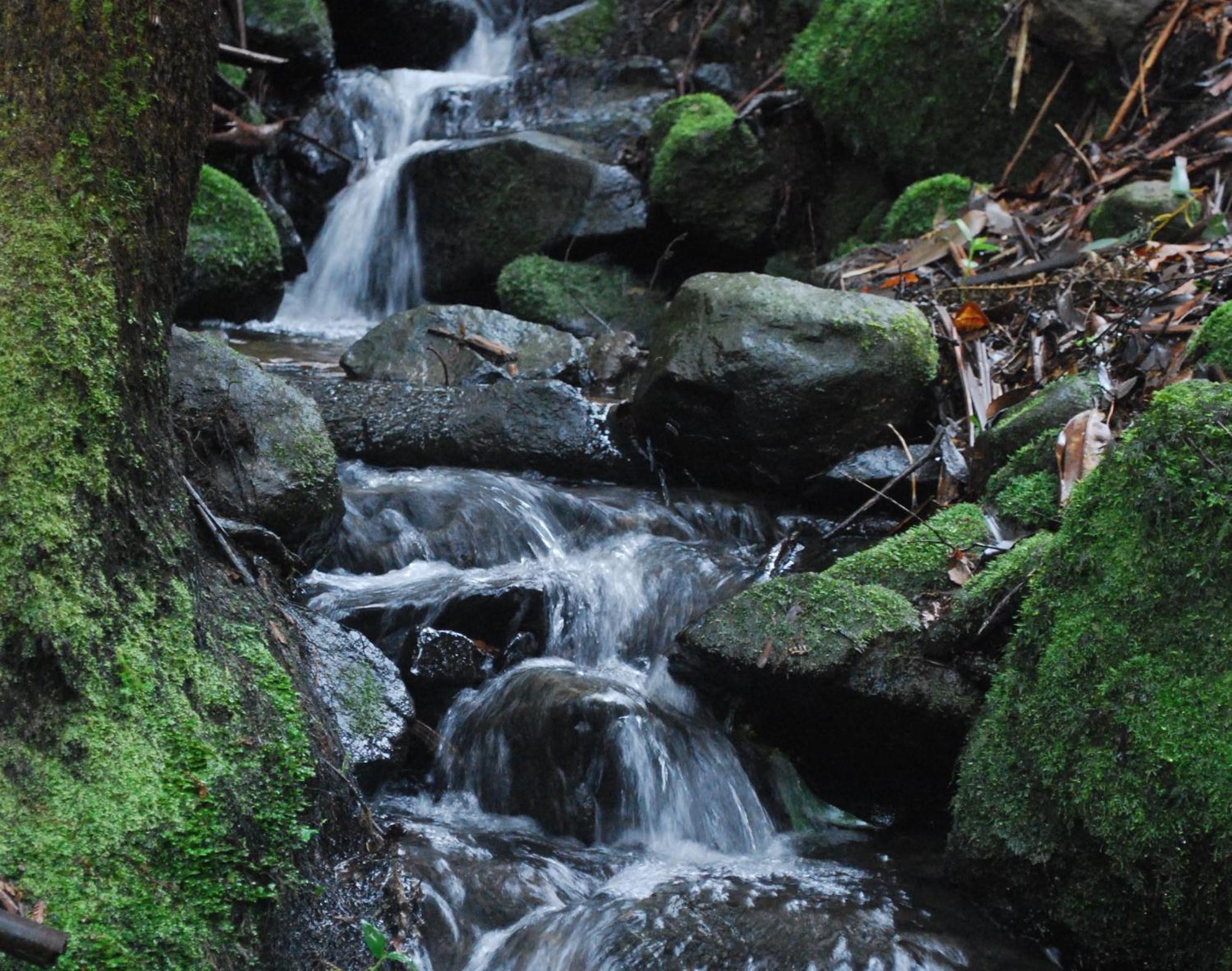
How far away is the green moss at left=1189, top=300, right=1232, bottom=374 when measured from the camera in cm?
401

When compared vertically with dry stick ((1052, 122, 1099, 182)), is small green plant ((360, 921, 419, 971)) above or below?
below

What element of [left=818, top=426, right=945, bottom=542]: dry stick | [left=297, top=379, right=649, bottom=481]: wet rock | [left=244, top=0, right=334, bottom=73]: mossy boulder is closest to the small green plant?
[left=818, top=426, right=945, bottom=542]: dry stick

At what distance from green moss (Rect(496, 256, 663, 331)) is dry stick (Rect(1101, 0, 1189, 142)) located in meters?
3.49

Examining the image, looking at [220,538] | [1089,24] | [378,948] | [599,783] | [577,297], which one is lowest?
[599,783]

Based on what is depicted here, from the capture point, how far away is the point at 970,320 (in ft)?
18.7

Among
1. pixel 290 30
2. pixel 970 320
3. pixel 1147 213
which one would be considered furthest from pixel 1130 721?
pixel 290 30

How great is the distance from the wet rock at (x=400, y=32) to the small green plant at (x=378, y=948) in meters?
11.6

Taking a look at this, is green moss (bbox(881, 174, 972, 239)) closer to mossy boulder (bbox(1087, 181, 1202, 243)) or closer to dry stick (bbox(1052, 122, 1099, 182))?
dry stick (bbox(1052, 122, 1099, 182))

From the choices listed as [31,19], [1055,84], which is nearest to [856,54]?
[1055,84]

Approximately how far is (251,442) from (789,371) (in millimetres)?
2455

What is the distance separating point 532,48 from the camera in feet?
40.1

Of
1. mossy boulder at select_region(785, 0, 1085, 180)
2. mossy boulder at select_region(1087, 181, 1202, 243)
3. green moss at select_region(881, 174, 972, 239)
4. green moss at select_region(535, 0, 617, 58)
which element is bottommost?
green moss at select_region(881, 174, 972, 239)

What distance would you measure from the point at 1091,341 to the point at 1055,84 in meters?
3.77

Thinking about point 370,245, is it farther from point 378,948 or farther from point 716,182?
point 378,948
